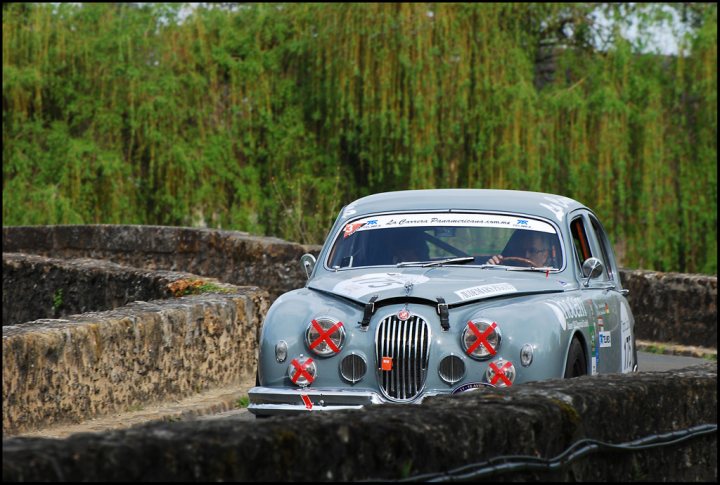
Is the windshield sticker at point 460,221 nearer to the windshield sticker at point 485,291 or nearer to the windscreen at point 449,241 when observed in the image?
the windscreen at point 449,241

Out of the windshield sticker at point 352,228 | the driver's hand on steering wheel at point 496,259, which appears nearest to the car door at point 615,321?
the driver's hand on steering wheel at point 496,259

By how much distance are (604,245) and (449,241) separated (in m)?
1.70

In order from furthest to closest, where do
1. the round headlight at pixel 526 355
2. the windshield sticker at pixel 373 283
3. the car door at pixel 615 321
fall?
the car door at pixel 615 321
the windshield sticker at pixel 373 283
the round headlight at pixel 526 355

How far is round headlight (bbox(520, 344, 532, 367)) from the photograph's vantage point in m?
8.89

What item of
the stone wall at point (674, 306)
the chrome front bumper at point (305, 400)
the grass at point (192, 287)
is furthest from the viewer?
the stone wall at point (674, 306)

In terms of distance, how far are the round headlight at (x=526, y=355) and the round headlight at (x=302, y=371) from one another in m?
1.30

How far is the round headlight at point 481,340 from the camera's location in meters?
8.94

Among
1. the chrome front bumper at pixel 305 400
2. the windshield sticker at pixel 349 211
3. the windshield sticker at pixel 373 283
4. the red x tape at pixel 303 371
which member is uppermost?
the windshield sticker at pixel 349 211

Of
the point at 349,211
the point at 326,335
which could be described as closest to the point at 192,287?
the point at 349,211

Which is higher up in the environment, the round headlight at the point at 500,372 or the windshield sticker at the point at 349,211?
the windshield sticker at the point at 349,211

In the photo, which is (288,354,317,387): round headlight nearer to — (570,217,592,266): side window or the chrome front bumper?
the chrome front bumper

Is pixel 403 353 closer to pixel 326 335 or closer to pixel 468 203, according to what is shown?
pixel 326 335

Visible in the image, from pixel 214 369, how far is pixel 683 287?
9250mm

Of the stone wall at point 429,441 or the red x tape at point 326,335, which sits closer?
the stone wall at point 429,441
